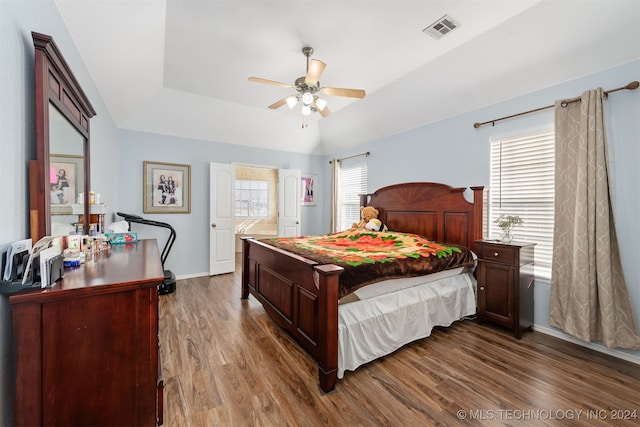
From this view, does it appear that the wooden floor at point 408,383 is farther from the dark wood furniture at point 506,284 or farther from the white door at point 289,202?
the white door at point 289,202

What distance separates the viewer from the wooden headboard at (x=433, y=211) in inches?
127

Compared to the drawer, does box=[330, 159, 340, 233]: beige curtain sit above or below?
above

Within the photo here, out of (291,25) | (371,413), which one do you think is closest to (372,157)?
(291,25)

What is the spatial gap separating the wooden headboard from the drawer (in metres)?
0.28

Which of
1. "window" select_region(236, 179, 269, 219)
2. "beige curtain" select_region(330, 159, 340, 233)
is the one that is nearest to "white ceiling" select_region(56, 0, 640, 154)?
"beige curtain" select_region(330, 159, 340, 233)

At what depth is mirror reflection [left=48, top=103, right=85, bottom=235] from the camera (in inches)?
55.3

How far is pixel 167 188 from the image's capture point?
14.9ft

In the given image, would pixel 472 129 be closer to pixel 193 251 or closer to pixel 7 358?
pixel 7 358

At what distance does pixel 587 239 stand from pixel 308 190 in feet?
15.5

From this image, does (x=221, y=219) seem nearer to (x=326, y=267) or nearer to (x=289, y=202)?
(x=289, y=202)

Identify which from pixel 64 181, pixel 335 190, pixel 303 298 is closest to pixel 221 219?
pixel 335 190

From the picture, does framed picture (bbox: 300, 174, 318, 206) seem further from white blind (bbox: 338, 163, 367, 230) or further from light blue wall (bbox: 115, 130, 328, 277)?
light blue wall (bbox: 115, 130, 328, 277)

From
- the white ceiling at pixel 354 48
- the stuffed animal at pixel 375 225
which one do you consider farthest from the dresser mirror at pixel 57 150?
the stuffed animal at pixel 375 225

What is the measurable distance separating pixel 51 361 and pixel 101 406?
0.87ft
